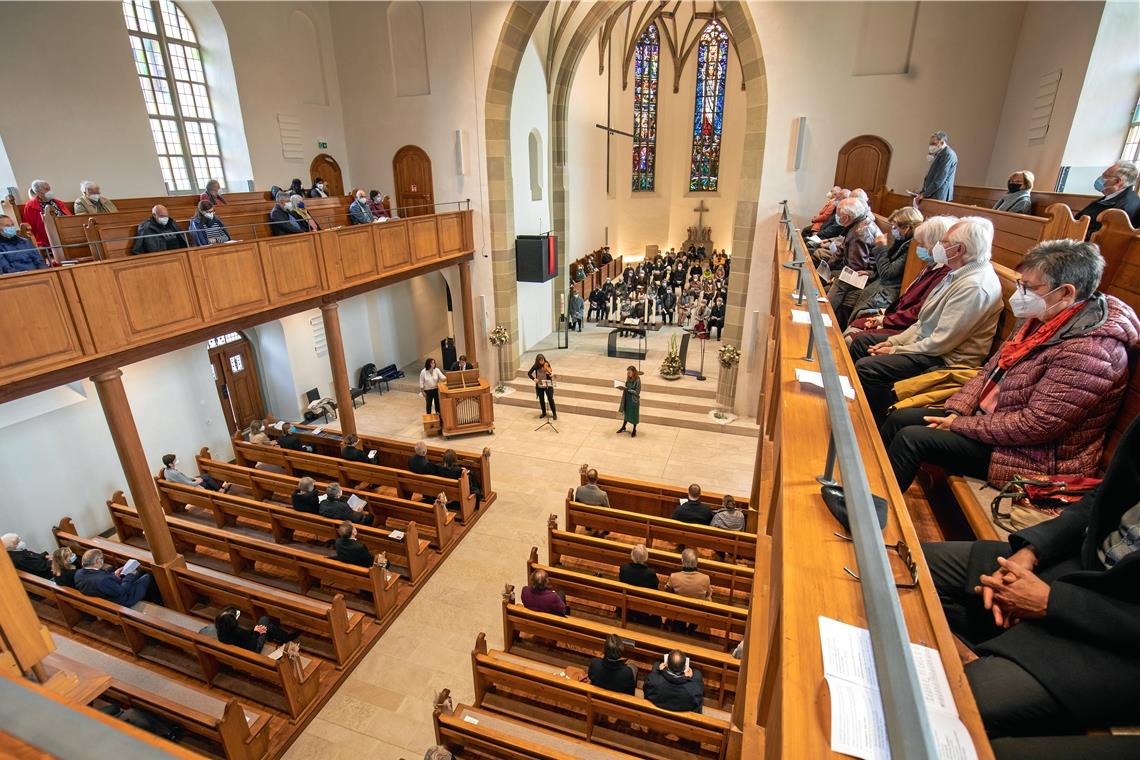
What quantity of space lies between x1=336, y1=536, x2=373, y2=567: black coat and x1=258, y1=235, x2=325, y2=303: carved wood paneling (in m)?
3.74

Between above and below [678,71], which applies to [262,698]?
below

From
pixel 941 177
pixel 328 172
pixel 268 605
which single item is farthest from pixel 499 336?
pixel 941 177

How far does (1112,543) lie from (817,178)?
954 cm

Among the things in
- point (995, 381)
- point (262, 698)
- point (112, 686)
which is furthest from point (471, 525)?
point (995, 381)

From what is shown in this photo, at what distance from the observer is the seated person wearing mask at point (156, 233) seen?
6.02 m

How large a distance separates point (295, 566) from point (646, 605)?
151 inches

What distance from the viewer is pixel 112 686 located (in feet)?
13.9

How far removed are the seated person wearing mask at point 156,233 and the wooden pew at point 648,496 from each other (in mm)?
5654

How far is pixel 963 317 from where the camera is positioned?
9.50ft

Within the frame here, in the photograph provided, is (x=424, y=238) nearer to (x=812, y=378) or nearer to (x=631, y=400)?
(x=631, y=400)

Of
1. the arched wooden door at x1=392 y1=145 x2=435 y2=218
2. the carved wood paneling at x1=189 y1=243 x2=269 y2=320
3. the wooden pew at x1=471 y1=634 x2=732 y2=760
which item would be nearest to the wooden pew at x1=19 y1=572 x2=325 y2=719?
the wooden pew at x1=471 y1=634 x2=732 y2=760

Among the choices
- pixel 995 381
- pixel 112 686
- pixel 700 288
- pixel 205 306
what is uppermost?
pixel 995 381

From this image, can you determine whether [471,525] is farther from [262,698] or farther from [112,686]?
[112,686]

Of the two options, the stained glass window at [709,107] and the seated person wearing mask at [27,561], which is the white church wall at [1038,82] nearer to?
the seated person wearing mask at [27,561]
